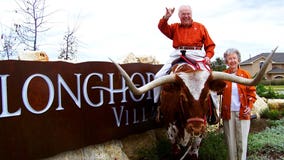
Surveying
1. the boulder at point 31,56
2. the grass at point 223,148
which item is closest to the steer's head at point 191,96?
the grass at point 223,148

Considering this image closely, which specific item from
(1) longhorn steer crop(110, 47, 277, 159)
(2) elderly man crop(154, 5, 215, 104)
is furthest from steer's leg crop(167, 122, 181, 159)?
(2) elderly man crop(154, 5, 215, 104)

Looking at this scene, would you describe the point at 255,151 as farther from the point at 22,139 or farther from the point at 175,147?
the point at 22,139

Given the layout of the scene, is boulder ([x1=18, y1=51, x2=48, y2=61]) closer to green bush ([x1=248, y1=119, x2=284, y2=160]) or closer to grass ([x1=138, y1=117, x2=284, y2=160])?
grass ([x1=138, y1=117, x2=284, y2=160])

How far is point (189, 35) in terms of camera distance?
5.24 meters

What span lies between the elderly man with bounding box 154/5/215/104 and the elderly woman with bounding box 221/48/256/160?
0.37 metres

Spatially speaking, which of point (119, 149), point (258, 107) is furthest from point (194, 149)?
point (258, 107)

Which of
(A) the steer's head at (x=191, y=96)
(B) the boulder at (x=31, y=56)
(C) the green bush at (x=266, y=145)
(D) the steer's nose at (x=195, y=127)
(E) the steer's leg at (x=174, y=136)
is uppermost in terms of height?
(B) the boulder at (x=31, y=56)

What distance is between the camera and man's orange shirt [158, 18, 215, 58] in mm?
5227

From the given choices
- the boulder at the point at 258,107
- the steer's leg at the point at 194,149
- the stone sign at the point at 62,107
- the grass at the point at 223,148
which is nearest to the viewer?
the stone sign at the point at 62,107

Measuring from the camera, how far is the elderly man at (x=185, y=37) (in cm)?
510

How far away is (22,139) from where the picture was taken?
154 inches

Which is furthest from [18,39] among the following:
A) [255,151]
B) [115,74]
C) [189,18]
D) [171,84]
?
[255,151]

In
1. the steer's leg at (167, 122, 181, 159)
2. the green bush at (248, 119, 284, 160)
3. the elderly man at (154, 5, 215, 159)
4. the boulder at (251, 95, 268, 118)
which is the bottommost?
the green bush at (248, 119, 284, 160)

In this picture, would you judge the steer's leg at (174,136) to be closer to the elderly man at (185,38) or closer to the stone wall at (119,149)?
the elderly man at (185,38)
